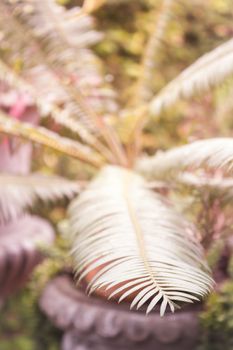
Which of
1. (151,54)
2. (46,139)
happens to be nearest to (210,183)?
(46,139)

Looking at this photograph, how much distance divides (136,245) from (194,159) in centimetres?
34

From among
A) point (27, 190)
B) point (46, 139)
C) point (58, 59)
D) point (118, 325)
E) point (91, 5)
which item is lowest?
point (118, 325)

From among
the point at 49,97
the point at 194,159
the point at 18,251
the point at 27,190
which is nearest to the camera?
the point at 194,159

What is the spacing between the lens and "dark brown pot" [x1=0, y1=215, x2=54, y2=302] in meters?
1.56

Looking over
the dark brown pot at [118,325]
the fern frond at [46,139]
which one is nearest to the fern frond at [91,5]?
the fern frond at [46,139]

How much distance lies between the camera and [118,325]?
129 centimetres

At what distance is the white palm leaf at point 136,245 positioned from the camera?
690mm

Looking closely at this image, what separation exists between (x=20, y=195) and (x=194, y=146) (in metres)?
0.49

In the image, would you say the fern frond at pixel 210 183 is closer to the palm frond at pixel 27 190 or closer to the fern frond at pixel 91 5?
the palm frond at pixel 27 190

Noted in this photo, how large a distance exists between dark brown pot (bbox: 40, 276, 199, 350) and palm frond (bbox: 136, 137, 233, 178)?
Answer: 34cm

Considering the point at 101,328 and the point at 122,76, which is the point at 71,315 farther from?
the point at 122,76

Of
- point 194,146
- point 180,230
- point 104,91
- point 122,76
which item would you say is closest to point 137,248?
point 180,230

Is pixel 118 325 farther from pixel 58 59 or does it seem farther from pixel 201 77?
pixel 58 59

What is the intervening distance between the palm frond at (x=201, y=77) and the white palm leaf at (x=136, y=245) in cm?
33
